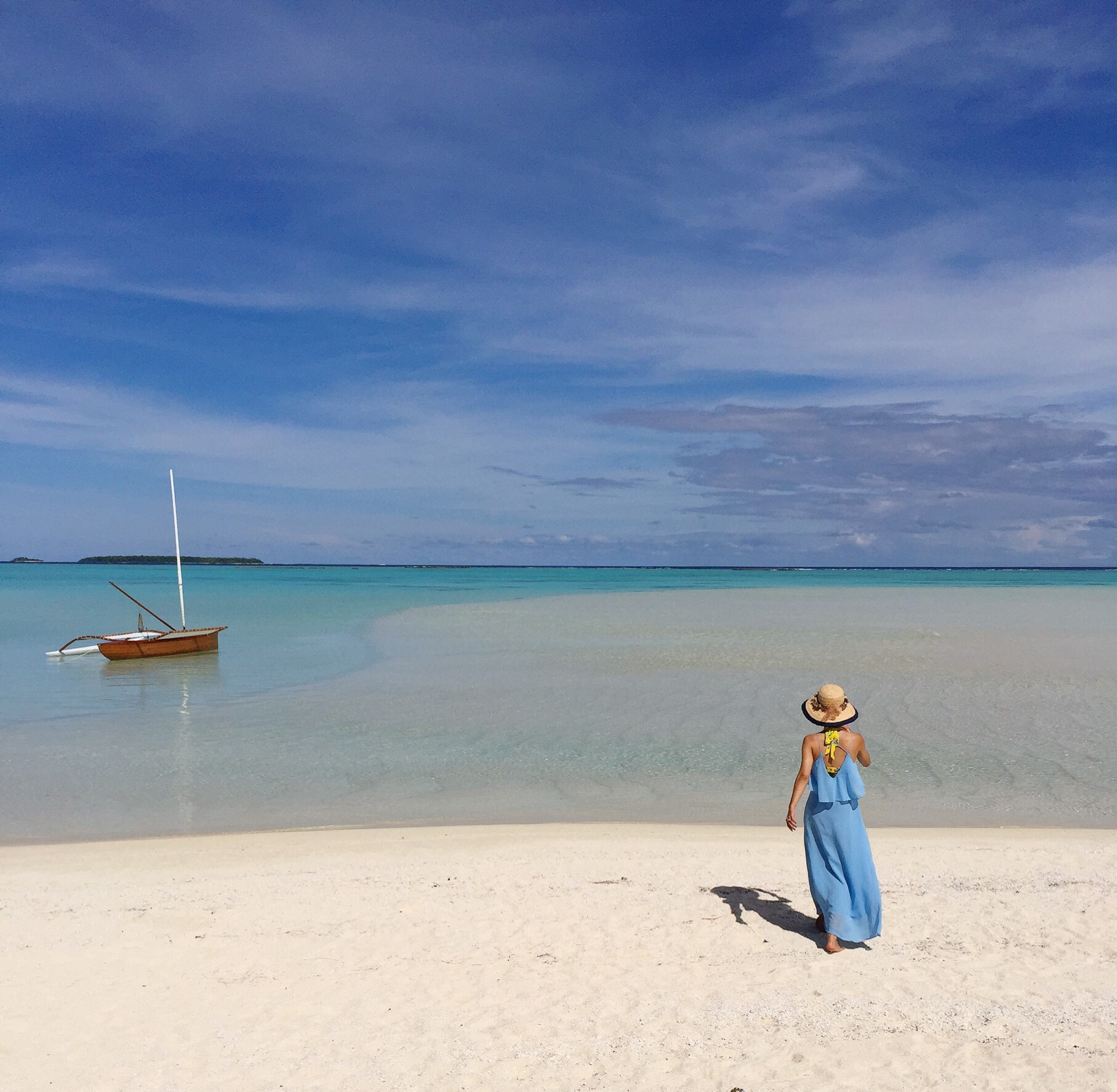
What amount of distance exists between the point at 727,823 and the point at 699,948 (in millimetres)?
4072

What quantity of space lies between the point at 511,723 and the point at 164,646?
17.1 meters

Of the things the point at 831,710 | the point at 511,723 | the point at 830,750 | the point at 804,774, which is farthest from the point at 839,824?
the point at 511,723

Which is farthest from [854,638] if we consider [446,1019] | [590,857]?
[446,1019]

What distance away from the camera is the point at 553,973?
6.46 m

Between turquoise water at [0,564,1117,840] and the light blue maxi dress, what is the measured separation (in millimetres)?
4236

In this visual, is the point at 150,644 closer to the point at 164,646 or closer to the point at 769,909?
the point at 164,646

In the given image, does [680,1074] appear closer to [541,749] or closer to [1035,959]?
[1035,959]

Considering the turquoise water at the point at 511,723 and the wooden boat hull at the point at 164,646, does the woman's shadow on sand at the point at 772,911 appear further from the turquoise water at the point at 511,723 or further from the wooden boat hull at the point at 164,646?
the wooden boat hull at the point at 164,646

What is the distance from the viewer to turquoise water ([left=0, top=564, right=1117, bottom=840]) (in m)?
11.8

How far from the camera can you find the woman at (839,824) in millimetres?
6691

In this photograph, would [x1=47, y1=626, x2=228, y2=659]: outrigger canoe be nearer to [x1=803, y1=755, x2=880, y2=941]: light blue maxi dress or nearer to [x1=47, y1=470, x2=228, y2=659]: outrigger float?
[x1=47, y1=470, x2=228, y2=659]: outrigger float

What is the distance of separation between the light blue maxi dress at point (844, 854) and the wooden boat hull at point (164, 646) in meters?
26.4

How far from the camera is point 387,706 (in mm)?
18984

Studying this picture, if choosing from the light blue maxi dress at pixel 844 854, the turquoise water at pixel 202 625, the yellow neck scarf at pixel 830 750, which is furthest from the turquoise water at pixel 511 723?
the yellow neck scarf at pixel 830 750
